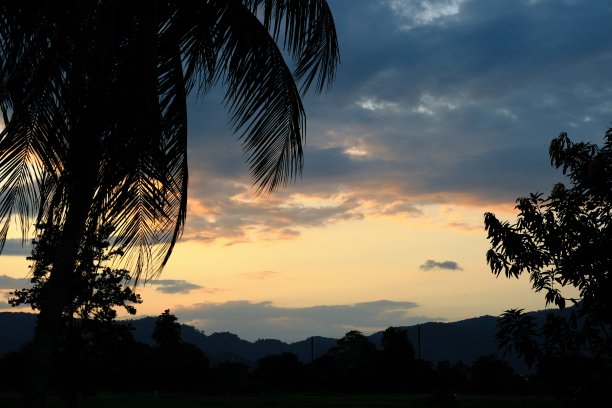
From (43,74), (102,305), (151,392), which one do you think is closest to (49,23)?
(43,74)

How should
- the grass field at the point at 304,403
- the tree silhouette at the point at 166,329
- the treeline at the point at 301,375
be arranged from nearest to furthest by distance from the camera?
the grass field at the point at 304,403, the treeline at the point at 301,375, the tree silhouette at the point at 166,329

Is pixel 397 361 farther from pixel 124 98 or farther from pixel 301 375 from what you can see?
pixel 124 98

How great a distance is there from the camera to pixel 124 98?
759 centimetres

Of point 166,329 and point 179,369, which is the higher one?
point 166,329

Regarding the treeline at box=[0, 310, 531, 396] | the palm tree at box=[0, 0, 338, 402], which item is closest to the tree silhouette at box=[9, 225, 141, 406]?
the palm tree at box=[0, 0, 338, 402]

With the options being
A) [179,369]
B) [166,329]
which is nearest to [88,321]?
[179,369]

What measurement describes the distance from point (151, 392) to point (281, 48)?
75.0 metres

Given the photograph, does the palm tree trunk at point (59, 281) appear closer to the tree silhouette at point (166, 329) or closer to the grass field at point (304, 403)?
the grass field at point (304, 403)

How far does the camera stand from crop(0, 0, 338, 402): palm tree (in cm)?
732

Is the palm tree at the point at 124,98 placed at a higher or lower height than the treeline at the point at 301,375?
higher

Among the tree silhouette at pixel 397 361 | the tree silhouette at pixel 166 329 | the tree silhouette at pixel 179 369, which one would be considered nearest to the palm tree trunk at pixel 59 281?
the tree silhouette at pixel 179 369

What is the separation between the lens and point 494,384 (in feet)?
284

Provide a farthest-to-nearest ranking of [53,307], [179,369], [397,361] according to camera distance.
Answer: [397,361], [179,369], [53,307]

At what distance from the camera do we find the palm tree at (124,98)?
7.32 metres
